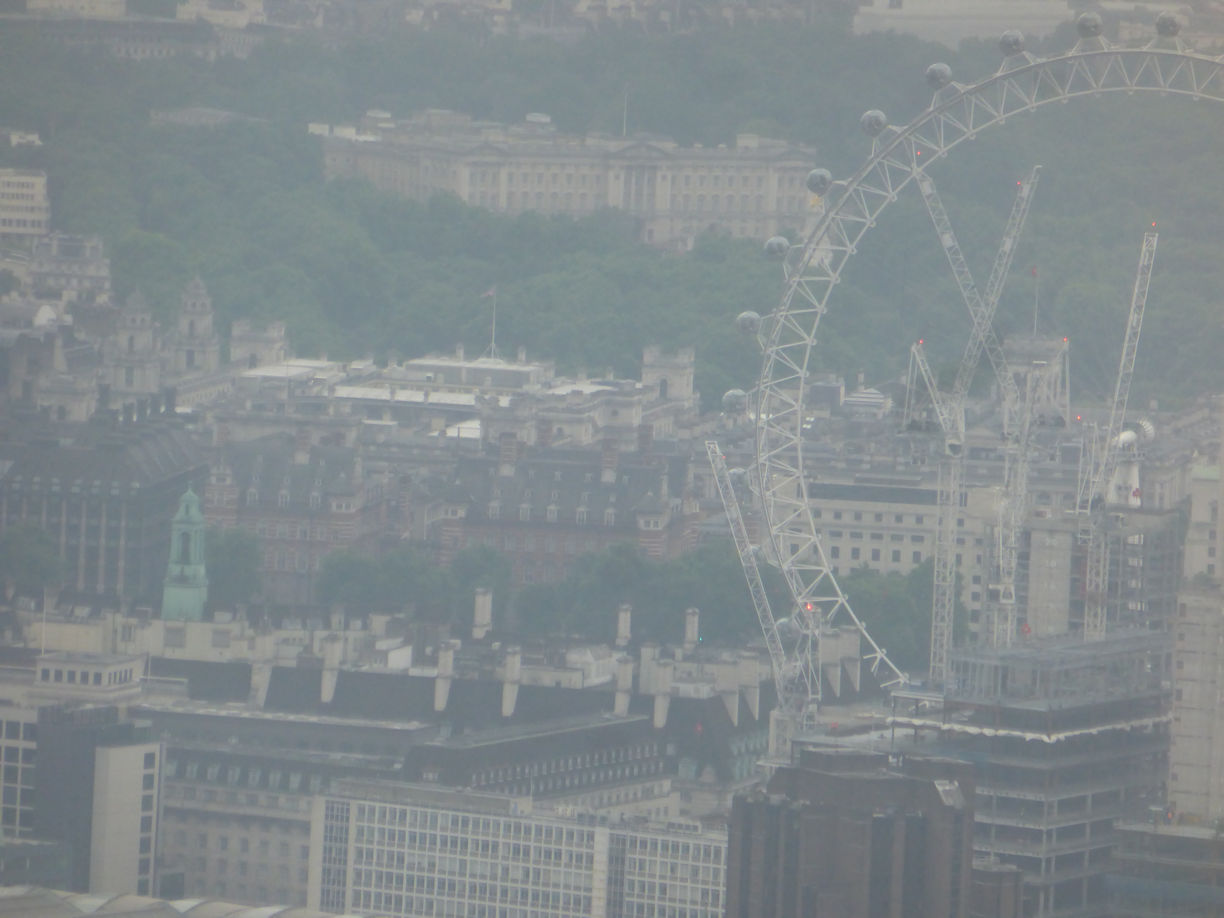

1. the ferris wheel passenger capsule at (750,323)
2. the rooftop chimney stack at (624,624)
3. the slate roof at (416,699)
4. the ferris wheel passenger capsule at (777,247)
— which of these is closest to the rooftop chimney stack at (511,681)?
the slate roof at (416,699)

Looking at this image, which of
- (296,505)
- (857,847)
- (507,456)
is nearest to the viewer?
(857,847)

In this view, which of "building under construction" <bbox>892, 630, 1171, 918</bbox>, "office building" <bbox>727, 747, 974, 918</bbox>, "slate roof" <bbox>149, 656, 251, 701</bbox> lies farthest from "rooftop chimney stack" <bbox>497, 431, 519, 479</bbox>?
"office building" <bbox>727, 747, 974, 918</bbox>

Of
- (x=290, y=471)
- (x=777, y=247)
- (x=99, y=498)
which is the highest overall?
(x=777, y=247)

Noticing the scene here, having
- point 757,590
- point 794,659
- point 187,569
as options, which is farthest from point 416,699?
point 187,569

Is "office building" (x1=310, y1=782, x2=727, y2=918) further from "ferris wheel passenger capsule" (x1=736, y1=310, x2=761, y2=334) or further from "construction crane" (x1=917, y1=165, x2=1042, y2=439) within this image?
"construction crane" (x1=917, y1=165, x2=1042, y2=439)

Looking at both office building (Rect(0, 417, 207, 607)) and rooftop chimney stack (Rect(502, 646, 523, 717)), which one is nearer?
rooftop chimney stack (Rect(502, 646, 523, 717))

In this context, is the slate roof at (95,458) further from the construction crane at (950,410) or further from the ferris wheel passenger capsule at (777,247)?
the ferris wheel passenger capsule at (777,247)

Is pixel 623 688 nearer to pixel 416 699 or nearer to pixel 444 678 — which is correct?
pixel 444 678

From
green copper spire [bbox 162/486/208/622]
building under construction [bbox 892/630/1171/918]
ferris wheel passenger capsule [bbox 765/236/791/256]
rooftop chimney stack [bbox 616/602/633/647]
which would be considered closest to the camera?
building under construction [bbox 892/630/1171/918]

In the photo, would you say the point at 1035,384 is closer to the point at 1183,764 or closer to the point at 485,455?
the point at 485,455
